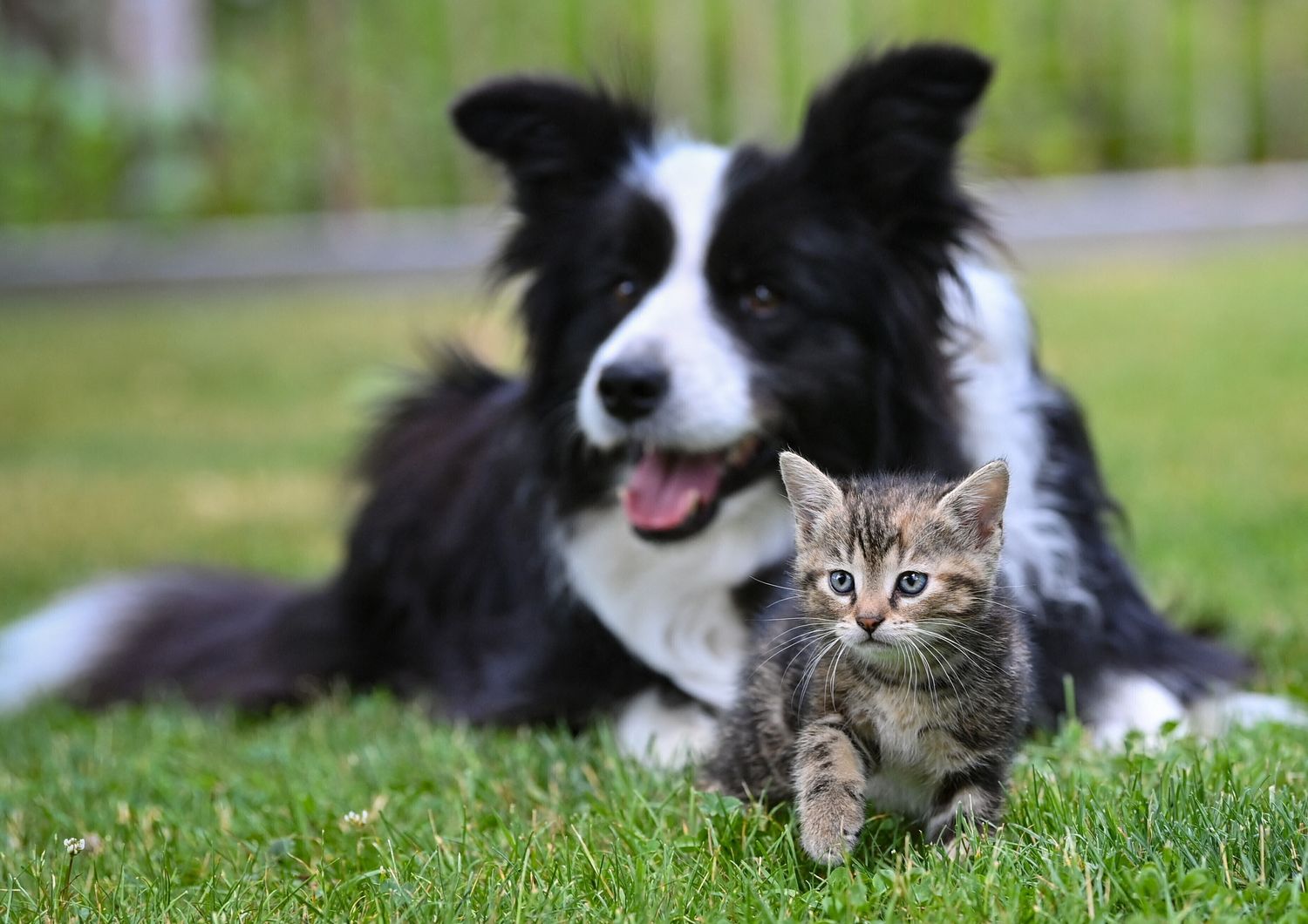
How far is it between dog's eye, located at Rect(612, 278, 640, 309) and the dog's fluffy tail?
5.48 feet

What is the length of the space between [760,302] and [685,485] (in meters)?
0.49

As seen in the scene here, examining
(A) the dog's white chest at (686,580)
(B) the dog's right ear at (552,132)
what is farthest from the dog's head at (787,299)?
(B) the dog's right ear at (552,132)

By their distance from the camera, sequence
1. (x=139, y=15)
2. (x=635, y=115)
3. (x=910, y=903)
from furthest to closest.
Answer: (x=139, y=15)
(x=635, y=115)
(x=910, y=903)

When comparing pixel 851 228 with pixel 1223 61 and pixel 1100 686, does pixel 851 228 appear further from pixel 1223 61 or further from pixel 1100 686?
pixel 1223 61

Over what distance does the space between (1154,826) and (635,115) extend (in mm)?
2498

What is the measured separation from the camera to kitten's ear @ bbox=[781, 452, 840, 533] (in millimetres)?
2746

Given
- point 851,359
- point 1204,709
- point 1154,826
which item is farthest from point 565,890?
point 1204,709

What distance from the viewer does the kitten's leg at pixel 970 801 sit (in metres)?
2.67

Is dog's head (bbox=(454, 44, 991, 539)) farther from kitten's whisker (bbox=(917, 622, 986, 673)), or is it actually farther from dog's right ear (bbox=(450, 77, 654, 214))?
kitten's whisker (bbox=(917, 622, 986, 673))

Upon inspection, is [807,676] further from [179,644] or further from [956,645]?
[179,644]

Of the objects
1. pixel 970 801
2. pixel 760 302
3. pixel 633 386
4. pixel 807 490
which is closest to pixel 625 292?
pixel 760 302

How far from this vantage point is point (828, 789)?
2645 millimetres

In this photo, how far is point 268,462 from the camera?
8.91m

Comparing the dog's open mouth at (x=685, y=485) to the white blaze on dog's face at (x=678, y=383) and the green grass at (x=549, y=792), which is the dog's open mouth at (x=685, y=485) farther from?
the green grass at (x=549, y=792)
